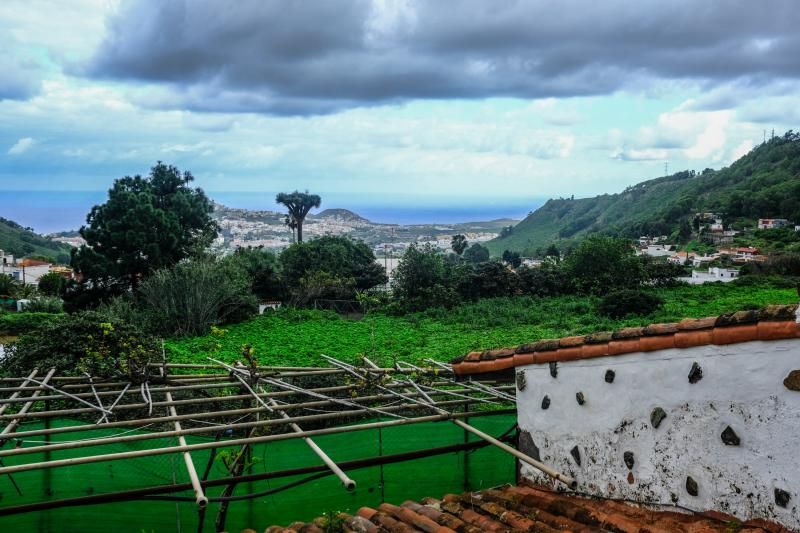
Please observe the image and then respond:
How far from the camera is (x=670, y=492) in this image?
3975 millimetres

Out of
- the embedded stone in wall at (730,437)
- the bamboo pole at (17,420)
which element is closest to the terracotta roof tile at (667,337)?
the embedded stone in wall at (730,437)

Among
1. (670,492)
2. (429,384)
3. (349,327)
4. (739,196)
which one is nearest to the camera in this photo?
(670,492)

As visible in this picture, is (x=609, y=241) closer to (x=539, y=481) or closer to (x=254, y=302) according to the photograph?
(x=254, y=302)

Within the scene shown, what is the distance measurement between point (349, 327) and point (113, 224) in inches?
465

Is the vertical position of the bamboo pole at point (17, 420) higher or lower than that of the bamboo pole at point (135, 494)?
higher

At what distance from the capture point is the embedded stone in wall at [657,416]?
13.2 feet

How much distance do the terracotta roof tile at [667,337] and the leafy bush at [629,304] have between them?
20189 mm

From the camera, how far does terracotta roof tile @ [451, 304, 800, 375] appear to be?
11.4ft

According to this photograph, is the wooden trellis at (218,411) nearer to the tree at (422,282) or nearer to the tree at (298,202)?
the tree at (422,282)

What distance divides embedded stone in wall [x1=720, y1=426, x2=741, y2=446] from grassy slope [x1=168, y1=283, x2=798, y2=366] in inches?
521

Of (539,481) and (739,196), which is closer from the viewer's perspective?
(539,481)

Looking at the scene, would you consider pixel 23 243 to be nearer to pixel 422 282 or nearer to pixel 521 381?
pixel 422 282

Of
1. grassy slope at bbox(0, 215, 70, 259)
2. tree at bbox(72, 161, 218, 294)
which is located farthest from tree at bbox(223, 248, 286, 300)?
grassy slope at bbox(0, 215, 70, 259)

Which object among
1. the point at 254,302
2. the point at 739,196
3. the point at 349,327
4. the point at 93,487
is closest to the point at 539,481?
the point at 93,487
